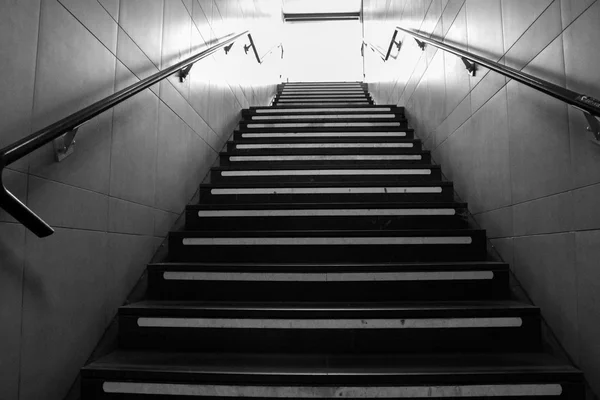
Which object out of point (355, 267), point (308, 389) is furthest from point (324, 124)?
point (308, 389)

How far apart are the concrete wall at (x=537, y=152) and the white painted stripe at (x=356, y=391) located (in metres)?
0.22

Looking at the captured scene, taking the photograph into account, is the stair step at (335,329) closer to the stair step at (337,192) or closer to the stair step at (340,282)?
the stair step at (340,282)

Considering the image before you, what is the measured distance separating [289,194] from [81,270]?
128cm

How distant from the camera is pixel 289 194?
2361 millimetres

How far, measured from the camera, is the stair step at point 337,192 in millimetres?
2324

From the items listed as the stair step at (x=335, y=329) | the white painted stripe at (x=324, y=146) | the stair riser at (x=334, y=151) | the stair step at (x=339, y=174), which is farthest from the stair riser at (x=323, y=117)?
the stair step at (x=335, y=329)

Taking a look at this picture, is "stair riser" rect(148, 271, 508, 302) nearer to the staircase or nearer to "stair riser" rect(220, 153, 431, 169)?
the staircase

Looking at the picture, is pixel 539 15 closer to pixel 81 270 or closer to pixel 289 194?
pixel 289 194

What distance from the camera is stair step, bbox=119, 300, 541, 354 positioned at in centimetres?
139

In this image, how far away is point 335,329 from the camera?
4.58ft

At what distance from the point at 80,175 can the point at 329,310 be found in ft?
3.20

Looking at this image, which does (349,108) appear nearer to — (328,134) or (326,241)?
(328,134)

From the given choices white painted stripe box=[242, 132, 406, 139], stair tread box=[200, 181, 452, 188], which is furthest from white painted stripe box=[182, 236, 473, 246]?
white painted stripe box=[242, 132, 406, 139]

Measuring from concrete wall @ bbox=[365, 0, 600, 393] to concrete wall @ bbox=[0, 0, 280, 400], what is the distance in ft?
5.27
